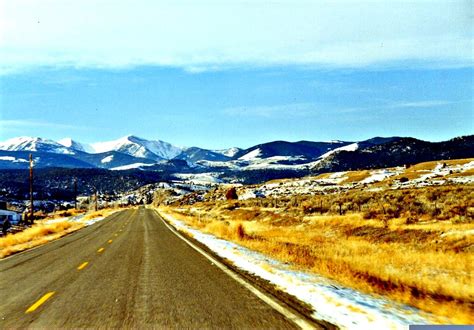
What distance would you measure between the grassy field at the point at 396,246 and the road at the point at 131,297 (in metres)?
2.72

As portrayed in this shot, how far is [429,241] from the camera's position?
19562 millimetres

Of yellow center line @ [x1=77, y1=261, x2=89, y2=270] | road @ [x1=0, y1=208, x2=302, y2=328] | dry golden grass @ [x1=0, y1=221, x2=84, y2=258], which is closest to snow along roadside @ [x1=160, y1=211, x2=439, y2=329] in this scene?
road @ [x1=0, y1=208, x2=302, y2=328]

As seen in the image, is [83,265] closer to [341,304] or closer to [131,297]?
[131,297]

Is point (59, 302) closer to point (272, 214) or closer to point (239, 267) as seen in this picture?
point (239, 267)

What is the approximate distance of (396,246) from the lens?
61.7 feet

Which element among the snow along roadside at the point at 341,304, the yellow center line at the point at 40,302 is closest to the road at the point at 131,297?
the yellow center line at the point at 40,302

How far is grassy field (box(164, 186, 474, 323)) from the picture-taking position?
8.30 meters

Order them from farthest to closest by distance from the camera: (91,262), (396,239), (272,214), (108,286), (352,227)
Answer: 1. (272,214)
2. (352,227)
3. (396,239)
4. (91,262)
5. (108,286)

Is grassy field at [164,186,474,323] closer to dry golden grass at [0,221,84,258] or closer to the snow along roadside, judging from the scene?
the snow along roadside

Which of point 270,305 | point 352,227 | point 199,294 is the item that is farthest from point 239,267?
point 352,227

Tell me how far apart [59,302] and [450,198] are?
3386cm

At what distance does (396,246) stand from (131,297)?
45.9ft

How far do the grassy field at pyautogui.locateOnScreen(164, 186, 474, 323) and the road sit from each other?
8.91 feet

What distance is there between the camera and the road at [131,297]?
646cm
